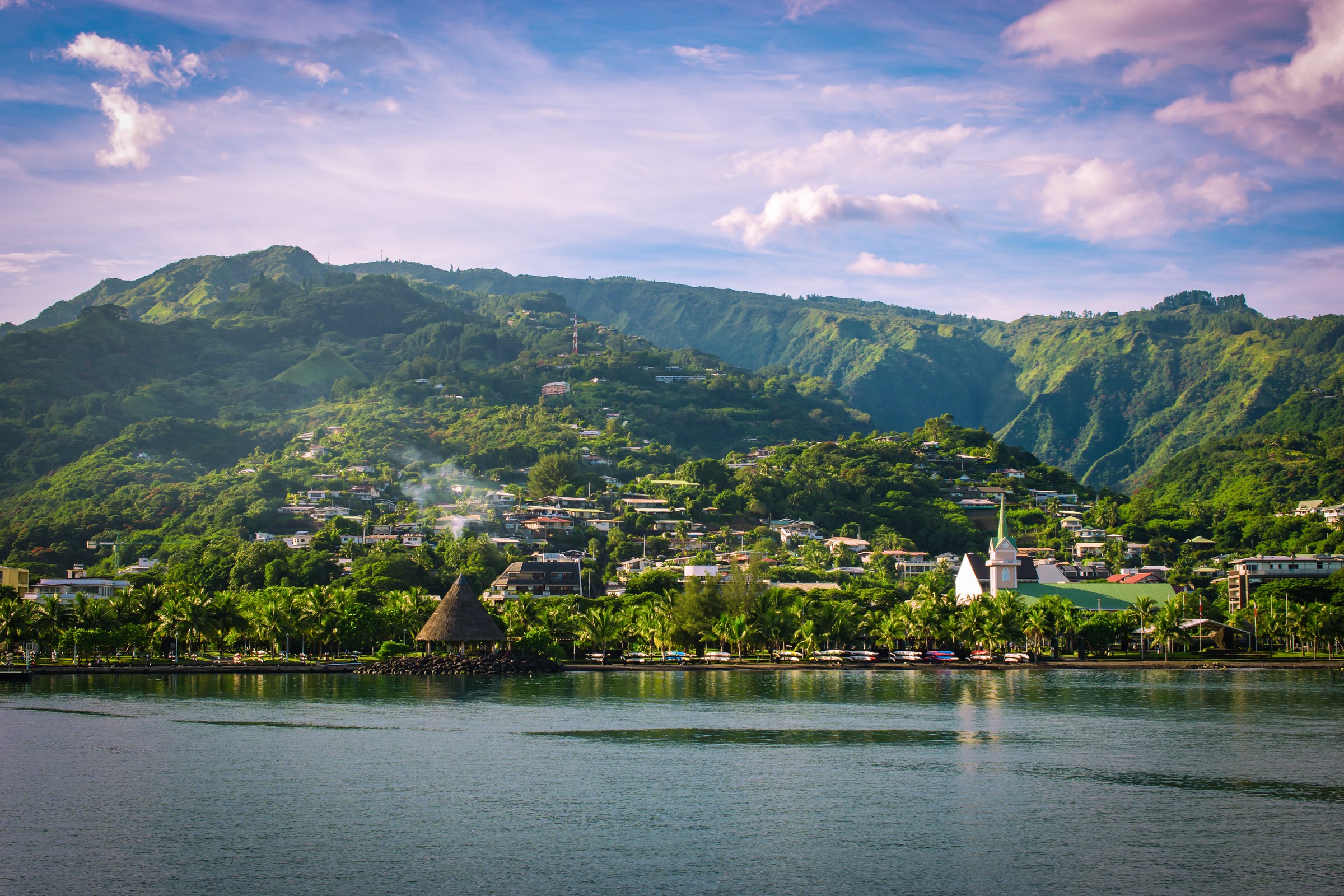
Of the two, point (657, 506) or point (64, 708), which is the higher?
point (657, 506)

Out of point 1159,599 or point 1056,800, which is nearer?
point 1056,800

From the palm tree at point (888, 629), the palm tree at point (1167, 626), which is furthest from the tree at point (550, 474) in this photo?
the palm tree at point (1167, 626)

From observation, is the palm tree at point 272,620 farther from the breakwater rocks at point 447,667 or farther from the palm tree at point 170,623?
the breakwater rocks at point 447,667

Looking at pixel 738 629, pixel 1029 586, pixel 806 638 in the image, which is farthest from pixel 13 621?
pixel 1029 586

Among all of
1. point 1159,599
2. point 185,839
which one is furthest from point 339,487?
point 185,839

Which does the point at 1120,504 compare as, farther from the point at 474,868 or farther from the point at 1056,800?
the point at 474,868

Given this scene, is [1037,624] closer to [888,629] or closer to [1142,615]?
[888,629]

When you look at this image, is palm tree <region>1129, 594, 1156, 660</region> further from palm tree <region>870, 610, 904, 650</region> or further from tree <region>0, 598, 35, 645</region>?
tree <region>0, 598, 35, 645</region>
